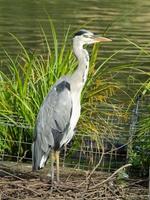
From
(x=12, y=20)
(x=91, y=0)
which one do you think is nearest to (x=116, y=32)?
(x=12, y=20)

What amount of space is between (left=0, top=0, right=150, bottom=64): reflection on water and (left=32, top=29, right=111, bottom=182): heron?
8623 millimetres

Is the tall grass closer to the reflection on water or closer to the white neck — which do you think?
the white neck

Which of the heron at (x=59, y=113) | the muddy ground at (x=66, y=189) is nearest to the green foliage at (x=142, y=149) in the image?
the muddy ground at (x=66, y=189)

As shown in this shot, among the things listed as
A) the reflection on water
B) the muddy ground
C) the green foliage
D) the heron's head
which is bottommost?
the muddy ground

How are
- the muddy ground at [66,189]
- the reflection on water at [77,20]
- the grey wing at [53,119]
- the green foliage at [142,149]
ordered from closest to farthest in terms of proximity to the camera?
the muddy ground at [66,189] < the grey wing at [53,119] < the green foliage at [142,149] < the reflection on water at [77,20]

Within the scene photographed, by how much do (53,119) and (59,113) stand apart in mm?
96

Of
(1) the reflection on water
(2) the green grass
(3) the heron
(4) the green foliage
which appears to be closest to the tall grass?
(2) the green grass

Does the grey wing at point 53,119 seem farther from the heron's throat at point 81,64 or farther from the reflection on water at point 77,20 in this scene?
the reflection on water at point 77,20

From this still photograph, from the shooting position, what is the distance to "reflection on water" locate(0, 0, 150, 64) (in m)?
20.0

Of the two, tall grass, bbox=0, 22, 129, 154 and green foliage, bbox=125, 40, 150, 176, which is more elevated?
tall grass, bbox=0, 22, 129, 154

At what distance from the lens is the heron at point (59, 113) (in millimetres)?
7836

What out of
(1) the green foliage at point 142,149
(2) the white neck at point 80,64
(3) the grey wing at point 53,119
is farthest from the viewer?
(1) the green foliage at point 142,149

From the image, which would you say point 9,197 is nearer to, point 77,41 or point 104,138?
point 77,41

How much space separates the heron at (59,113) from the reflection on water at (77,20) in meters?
8.62
